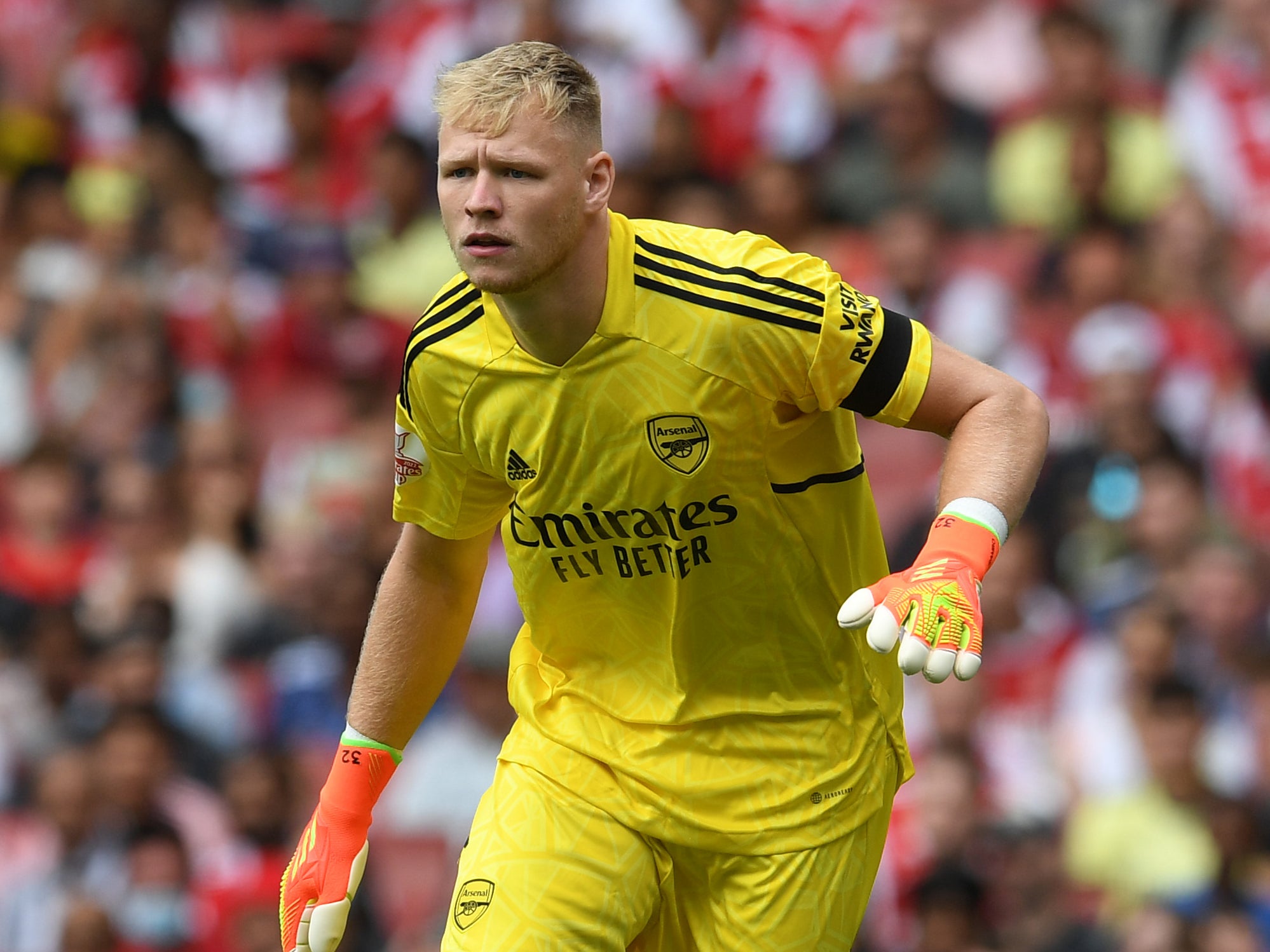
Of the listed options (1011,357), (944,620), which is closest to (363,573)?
(1011,357)

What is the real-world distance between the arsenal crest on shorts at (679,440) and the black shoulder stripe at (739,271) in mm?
322

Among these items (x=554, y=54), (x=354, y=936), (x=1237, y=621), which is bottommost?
(x=354, y=936)

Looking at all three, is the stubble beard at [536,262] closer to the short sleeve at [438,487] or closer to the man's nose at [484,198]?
the man's nose at [484,198]

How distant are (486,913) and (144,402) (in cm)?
644

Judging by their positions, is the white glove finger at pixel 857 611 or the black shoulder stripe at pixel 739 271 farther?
the black shoulder stripe at pixel 739 271

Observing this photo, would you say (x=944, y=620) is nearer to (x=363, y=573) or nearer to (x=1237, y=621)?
(x=1237, y=621)

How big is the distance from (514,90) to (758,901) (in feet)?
6.24

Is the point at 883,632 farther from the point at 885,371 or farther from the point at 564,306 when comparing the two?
the point at 564,306

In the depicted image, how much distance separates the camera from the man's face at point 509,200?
4.02 meters

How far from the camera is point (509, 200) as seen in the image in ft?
13.2

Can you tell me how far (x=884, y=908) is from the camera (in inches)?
307

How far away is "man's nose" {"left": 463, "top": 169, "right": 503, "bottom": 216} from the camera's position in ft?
13.1

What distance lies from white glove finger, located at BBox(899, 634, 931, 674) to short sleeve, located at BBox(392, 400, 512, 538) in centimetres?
120

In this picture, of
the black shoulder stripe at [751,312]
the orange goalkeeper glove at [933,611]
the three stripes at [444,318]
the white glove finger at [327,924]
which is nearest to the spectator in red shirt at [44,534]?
the white glove finger at [327,924]
